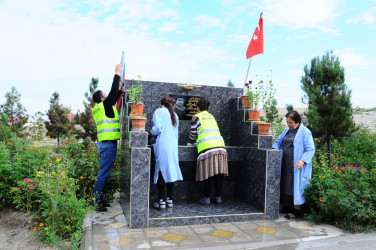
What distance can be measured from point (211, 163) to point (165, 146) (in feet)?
2.85

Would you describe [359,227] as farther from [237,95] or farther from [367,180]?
[237,95]

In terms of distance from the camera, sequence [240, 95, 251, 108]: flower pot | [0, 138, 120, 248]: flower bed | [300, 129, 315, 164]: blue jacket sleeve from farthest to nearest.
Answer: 1. [240, 95, 251, 108]: flower pot
2. [300, 129, 315, 164]: blue jacket sleeve
3. [0, 138, 120, 248]: flower bed

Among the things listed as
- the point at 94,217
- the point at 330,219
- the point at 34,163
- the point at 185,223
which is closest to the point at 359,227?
the point at 330,219

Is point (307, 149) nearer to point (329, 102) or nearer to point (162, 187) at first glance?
point (162, 187)

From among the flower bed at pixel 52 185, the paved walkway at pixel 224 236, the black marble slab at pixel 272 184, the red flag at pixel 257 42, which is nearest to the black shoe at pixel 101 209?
the flower bed at pixel 52 185

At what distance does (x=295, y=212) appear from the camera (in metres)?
5.27

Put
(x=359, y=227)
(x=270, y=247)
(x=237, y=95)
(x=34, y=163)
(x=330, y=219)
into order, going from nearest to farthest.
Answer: (x=270, y=247) < (x=359, y=227) < (x=330, y=219) < (x=34, y=163) < (x=237, y=95)

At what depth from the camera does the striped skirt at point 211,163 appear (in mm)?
5254

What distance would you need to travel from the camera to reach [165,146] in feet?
16.6

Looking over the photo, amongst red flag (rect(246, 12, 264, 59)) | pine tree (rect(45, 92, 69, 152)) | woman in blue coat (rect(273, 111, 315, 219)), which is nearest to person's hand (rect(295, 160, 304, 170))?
woman in blue coat (rect(273, 111, 315, 219))

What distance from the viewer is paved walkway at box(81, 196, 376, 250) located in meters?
3.94

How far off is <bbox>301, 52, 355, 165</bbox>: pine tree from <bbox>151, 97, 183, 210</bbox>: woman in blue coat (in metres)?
5.14

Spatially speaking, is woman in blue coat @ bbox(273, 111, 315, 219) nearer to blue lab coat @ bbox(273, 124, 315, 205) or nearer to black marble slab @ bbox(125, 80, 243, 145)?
blue lab coat @ bbox(273, 124, 315, 205)

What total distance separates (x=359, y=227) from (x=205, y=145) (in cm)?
269
